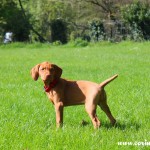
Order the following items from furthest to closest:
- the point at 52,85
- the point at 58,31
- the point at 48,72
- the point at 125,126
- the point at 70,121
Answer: the point at 58,31 < the point at 70,121 < the point at 125,126 < the point at 52,85 < the point at 48,72

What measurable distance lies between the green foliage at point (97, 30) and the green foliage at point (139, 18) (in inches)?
101

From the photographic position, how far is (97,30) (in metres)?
34.7

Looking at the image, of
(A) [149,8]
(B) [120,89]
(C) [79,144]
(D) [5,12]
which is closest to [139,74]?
(B) [120,89]

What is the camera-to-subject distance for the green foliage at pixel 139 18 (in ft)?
104

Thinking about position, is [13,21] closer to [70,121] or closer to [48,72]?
[70,121]

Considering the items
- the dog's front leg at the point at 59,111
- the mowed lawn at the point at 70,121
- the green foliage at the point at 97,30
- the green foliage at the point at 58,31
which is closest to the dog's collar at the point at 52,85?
the dog's front leg at the point at 59,111

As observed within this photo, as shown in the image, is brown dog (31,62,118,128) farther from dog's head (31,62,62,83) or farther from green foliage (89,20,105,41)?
green foliage (89,20,105,41)

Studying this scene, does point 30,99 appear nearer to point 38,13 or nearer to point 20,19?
point 20,19

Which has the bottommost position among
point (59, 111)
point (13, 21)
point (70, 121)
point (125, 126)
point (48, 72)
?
point (13, 21)

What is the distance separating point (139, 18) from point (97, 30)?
173 inches

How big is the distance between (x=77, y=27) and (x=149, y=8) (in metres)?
12.4

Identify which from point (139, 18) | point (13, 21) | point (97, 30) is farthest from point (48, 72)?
point (13, 21)

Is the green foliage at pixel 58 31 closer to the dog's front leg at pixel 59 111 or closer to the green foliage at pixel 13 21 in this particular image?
the green foliage at pixel 13 21

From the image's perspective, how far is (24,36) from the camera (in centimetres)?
4044
